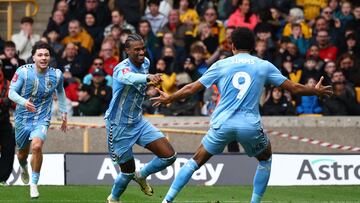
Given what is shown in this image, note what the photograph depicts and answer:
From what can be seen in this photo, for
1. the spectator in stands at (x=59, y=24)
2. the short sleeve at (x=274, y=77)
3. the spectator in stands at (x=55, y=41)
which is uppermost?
the short sleeve at (x=274, y=77)

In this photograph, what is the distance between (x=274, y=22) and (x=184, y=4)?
2232 millimetres

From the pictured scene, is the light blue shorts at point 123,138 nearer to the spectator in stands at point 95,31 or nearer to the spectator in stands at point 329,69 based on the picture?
the spectator in stands at point 329,69

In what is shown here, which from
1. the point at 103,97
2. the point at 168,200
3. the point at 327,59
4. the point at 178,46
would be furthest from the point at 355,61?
the point at 168,200

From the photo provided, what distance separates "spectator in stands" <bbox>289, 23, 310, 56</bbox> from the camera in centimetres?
2584

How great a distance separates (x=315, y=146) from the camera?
976 inches

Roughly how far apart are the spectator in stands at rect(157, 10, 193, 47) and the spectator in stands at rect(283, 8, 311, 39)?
2250 mm

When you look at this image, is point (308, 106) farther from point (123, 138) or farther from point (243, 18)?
point (123, 138)

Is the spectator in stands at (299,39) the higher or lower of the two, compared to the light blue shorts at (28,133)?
lower

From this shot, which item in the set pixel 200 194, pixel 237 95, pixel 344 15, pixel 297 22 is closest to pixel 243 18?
pixel 297 22

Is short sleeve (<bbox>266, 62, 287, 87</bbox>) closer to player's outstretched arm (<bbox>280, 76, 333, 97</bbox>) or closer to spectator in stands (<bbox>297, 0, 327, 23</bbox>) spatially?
player's outstretched arm (<bbox>280, 76, 333, 97</bbox>)

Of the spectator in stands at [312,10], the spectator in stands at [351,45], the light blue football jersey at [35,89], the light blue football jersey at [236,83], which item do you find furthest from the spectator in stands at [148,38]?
the light blue football jersey at [236,83]

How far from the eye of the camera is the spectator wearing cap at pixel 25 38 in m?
26.2

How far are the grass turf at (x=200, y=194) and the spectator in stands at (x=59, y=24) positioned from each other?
799cm

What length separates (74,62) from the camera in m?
25.7
